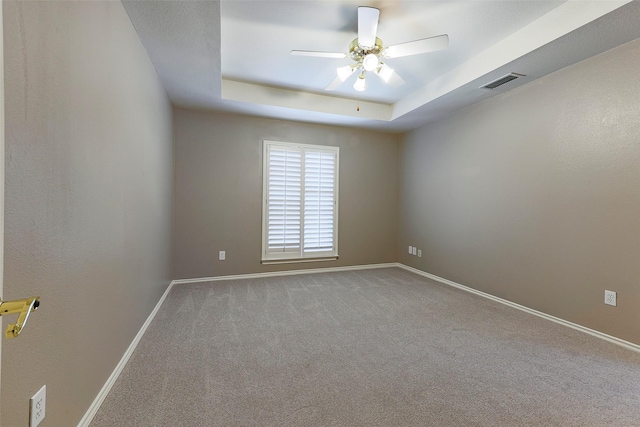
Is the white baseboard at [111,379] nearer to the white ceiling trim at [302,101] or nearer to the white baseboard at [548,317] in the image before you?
the white ceiling trim at [302,101]

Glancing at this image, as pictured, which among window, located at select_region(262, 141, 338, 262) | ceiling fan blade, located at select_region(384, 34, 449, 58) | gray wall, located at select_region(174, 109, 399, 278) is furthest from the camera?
window, located at select_region(262, 141, 338, 262)

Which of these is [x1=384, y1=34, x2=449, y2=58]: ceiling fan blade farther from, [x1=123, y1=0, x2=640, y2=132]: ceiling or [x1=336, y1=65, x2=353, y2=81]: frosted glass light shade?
[x1=336, y1=65, x2=353, y2=81]: frosted glass light shade

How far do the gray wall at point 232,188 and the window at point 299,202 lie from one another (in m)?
0.12

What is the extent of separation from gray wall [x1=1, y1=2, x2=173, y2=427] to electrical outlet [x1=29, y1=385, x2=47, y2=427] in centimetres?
2

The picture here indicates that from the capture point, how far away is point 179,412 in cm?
152

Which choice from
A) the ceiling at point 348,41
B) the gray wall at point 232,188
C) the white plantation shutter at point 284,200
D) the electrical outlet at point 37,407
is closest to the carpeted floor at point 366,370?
the electrical outlet at point 37,407

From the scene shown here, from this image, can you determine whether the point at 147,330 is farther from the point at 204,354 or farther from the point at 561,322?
the point at 561,322

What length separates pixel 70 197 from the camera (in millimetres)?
1249

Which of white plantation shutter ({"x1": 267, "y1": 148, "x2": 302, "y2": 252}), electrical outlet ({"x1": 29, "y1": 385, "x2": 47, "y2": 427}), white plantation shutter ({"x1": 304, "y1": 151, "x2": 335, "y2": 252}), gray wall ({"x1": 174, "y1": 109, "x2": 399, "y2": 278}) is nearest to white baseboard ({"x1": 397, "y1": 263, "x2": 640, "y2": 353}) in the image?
gray wall ({"x1": 174, "y1": 109, "x2": 399, "y2": 278})

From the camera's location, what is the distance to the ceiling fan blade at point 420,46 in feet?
7.10

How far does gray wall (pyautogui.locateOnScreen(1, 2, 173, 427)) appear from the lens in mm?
931

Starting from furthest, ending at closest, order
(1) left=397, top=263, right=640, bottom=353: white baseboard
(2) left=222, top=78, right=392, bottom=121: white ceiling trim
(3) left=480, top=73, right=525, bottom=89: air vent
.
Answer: (2) left=222, top=78, right=392, bottom=121: white ceiling trim, (3) left=480, top=73, right=525, bottom=89: air vent, (1) left=397, top=263, right=640, bottom=353: white baseboard

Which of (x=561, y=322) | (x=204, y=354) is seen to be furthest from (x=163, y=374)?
(x=561, y=322)

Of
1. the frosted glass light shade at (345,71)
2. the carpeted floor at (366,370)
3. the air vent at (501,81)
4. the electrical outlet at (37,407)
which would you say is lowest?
the carpeted floor at (366,370)
